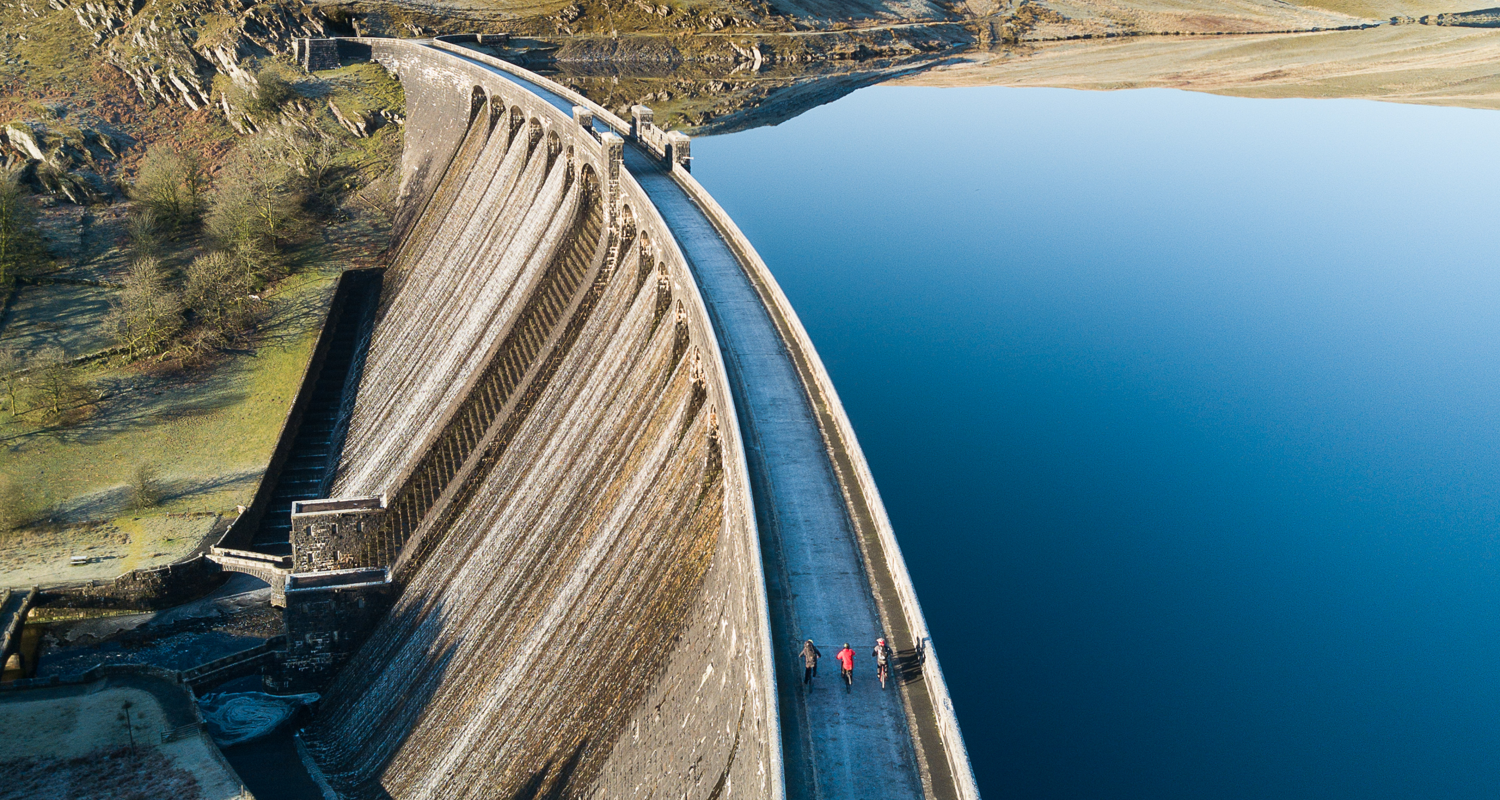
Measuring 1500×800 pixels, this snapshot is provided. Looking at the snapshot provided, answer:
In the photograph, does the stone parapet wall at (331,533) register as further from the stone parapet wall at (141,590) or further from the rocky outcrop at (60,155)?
the rocky outcrop at (60,155)

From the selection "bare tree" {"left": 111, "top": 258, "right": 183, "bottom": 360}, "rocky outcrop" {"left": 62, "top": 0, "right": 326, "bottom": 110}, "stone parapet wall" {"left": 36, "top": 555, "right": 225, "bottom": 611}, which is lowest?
"stone parapet wall" {"left": 36, "top": 555, "right": 225, "bottom": 611}

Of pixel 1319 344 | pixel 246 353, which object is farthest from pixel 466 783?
pixel 1319 344

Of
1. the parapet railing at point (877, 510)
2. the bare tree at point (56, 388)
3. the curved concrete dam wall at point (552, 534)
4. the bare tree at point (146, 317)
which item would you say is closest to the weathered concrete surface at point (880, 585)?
the parapet railing at point (877, 510)

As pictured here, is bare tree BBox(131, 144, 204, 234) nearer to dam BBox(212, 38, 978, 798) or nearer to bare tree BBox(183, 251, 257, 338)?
bare tree BBox(183, 251, 257, 338)

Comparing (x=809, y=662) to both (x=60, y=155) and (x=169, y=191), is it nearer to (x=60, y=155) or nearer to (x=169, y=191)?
(x=169, y=191)

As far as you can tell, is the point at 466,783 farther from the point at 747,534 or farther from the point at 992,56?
the point at 992,56

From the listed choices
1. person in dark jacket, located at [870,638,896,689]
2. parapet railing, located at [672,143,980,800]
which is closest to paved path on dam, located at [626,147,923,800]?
person in dark jacket, located at [870,638,896,689]
